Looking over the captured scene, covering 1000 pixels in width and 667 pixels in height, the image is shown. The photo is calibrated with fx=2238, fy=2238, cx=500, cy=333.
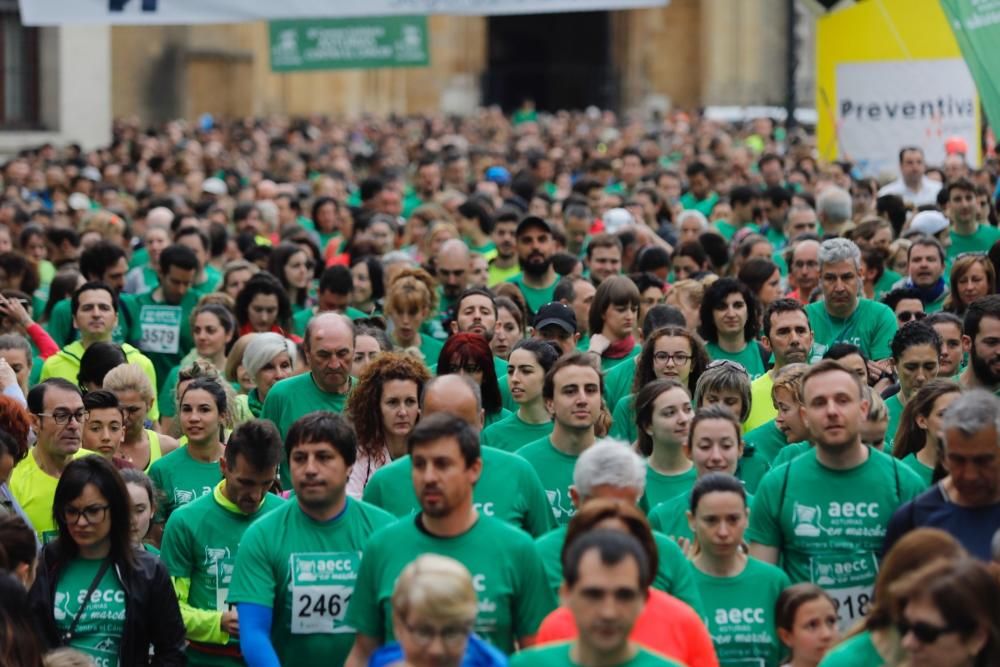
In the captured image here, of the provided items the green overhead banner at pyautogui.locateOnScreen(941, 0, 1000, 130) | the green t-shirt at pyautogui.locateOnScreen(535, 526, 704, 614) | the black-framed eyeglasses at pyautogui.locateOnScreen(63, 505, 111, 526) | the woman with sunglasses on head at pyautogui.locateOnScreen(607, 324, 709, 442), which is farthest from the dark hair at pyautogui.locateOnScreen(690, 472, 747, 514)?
the green overhead banner at pyautogui.locateOnScreen(941, 0, 1000, 130)

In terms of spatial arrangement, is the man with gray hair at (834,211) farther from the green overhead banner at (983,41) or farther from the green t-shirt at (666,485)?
the green t-shirt at (666,485)

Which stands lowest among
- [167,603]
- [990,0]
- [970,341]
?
[167,603]

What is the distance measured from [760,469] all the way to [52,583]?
2.96 metres

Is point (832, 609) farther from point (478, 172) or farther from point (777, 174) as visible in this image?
point (478, 172)

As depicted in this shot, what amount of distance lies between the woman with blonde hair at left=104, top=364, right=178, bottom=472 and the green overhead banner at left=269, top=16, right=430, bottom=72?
47.4ft

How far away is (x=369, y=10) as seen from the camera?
19.3m

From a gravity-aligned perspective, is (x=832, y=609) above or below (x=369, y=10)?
below

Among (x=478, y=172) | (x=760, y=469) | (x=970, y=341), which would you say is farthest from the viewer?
(x=478, y=172)

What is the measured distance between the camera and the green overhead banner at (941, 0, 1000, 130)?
10.7m

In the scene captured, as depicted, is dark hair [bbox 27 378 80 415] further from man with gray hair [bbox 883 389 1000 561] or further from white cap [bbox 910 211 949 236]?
white cap [bbox 910 211 949 236]

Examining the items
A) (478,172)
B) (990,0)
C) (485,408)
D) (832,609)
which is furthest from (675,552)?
(478,172)

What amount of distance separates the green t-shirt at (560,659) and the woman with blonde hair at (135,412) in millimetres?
4530

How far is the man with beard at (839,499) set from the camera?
796 centimetres

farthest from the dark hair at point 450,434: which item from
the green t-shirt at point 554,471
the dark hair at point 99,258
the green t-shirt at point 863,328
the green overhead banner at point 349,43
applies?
the green overhead banner at point 349,43
